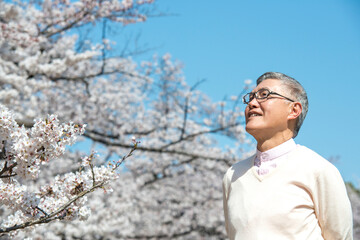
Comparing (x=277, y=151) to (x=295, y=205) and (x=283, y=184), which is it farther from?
(x=295, y=205)

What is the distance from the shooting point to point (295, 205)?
1.97 metres

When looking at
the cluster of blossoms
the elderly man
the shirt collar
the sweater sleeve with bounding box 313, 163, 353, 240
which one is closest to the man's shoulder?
the elderly man

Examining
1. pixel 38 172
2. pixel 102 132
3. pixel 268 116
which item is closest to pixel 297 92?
pixel 268 116

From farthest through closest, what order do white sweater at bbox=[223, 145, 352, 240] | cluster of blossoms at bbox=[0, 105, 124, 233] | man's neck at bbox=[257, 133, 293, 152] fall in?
man's neck at bbox=[257, 133, 293, 152] → cluster of blossoms at bbox=[0, 105, 124, 233] → white sweater at bbox=[223, 145, 352, 240]

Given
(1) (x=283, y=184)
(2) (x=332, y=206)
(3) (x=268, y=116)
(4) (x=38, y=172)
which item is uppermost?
(3) (x=268, y=116)

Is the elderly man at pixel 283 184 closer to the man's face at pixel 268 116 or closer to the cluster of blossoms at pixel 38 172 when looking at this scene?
the man's face at pixel 268 116

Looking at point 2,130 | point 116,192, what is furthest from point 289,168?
point 116,192

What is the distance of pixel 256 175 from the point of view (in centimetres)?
214

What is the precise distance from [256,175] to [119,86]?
10.2 meters

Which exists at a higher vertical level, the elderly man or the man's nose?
the man's nose

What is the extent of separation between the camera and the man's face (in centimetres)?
214

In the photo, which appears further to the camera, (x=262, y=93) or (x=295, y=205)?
(x=262, y=93)

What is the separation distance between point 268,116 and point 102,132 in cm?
792

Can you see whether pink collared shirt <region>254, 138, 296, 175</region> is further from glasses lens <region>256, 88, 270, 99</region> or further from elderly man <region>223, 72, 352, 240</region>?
glasses lens <region>256, 88, 270, 99</region>
